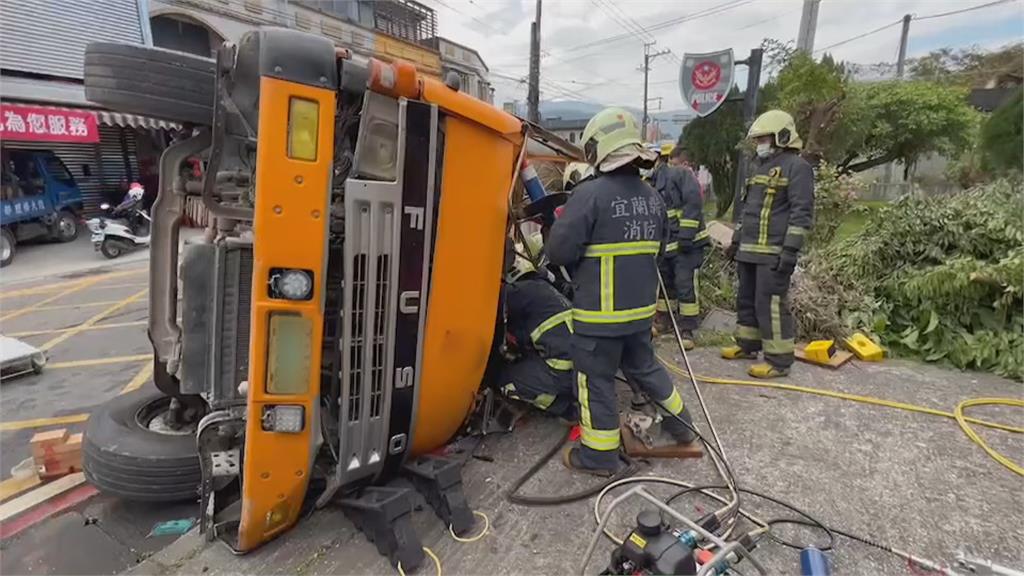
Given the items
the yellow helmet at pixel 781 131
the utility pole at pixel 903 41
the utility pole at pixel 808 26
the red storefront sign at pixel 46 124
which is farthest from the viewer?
the utility pole at pixel 903 41

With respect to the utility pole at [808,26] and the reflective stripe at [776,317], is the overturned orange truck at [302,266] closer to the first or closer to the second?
the reflective stripe at [776,317]

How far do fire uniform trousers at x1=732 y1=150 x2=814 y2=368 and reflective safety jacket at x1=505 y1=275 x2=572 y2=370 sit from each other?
1708mm

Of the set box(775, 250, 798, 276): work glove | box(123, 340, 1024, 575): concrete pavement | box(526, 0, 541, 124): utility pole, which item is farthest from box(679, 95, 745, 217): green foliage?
box(123, 340, 1024, 575): concrete pavement

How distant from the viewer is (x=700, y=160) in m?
17.8

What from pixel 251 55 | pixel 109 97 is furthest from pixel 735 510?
pixel 109 97

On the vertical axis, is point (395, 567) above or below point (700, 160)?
below

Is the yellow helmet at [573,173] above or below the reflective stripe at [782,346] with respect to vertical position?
above

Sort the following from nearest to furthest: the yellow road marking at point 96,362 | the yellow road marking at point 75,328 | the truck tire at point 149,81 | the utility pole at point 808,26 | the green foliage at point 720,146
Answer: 1. the truck tire at point 149,81
2. the yellow road marking at point 96,362
3. the yellow road marking at point 75,328
4. the utility pole at point 808,26
5. the green foliage at point 720,146

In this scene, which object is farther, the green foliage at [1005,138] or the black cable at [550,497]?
the green foliage at [1005,138]

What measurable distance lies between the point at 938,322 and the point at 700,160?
14.5 m

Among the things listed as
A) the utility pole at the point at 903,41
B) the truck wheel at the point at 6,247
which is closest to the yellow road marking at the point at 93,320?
the truck wheel at the point at 6,247

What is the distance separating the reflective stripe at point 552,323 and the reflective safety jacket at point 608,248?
308 millimetres

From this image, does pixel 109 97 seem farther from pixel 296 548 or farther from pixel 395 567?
pixel 395 567

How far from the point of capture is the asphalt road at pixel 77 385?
245cm
